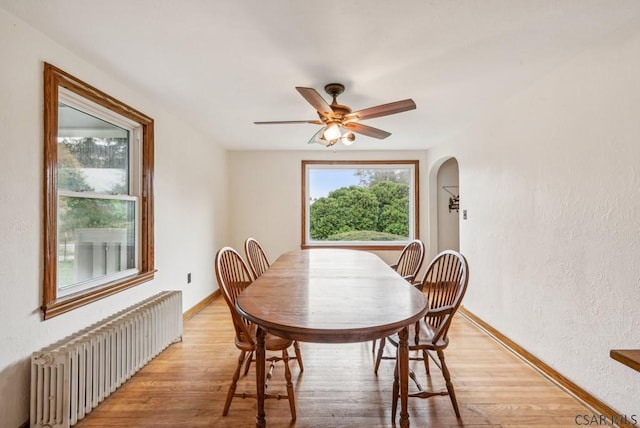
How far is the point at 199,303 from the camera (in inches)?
148

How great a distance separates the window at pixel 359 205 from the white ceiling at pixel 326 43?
2.20 m

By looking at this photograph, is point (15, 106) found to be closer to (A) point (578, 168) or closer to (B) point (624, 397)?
(A) point (578, 168)

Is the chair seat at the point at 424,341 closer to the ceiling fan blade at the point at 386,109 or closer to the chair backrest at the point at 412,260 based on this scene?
the chair backrest at the point at 412,260

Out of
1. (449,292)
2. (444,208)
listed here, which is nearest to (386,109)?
(449,292)

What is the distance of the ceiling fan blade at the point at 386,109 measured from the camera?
2.03m

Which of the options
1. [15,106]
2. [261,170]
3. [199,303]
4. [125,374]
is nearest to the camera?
[15,106]

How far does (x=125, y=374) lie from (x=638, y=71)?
3.58 metres

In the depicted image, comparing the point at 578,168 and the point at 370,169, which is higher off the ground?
the point at 370,169

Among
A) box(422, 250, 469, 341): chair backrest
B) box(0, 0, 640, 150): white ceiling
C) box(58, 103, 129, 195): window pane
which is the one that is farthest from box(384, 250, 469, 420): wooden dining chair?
box(58, 103, 129, 195): window pane

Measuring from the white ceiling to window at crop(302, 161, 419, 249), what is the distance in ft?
7.21

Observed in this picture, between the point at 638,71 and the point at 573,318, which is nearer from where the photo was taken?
the point at 638,71

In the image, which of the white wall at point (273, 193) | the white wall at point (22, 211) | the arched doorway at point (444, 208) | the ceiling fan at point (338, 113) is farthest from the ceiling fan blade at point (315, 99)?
the arched doorway at point (444, 208)

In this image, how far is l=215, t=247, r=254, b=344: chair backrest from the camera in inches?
65.4

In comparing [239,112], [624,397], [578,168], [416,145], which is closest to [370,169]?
[416,145]
